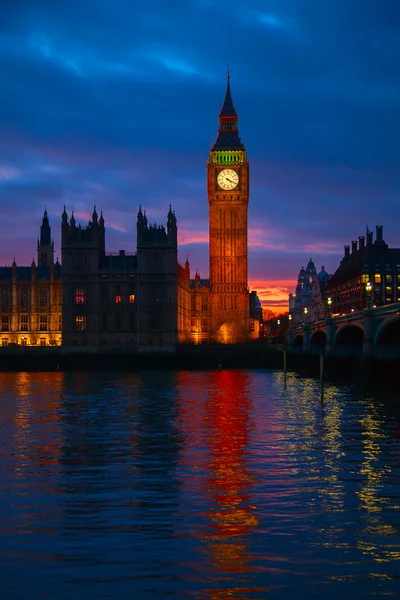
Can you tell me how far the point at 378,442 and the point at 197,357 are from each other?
346ft

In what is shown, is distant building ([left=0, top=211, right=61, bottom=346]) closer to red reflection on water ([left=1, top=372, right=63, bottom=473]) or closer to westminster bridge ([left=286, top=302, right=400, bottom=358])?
westminster bridge ([left=286, top=302, right=400, bottom=358])

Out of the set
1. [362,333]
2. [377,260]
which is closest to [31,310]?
[377,260]

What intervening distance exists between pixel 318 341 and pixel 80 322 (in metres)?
53.1

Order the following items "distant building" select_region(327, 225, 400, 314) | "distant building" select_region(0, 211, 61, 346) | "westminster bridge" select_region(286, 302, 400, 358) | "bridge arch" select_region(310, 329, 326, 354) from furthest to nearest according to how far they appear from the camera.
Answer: "distant building" select_region(0, 211, 61, 346) < "distant building" select_region(327, 225, 400, 314) < "bridge arch" select_region(310, 329, 326, 354) < "westminster bridge" select_region(286, 302, 400, 358)

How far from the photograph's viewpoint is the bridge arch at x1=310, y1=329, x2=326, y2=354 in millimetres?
121438

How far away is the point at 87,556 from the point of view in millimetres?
17297

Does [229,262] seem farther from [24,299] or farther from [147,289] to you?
[24,299]

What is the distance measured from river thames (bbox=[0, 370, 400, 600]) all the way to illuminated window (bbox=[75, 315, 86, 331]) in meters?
120

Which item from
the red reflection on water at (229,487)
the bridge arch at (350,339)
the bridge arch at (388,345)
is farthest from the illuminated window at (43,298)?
the red reflection on water at (229,487)

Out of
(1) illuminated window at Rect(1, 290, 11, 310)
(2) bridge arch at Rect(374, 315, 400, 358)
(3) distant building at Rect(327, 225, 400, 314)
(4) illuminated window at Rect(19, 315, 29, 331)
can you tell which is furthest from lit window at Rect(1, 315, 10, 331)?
(2) bridge arch at Rect(374, 315, 400, 358)

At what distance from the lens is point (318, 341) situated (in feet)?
440

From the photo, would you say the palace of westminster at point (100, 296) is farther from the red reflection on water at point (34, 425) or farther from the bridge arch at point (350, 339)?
the red reflection on water at point (34, 425)

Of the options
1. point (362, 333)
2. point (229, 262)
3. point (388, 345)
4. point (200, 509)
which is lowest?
point (200, 509)

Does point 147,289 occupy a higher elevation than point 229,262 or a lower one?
lower
